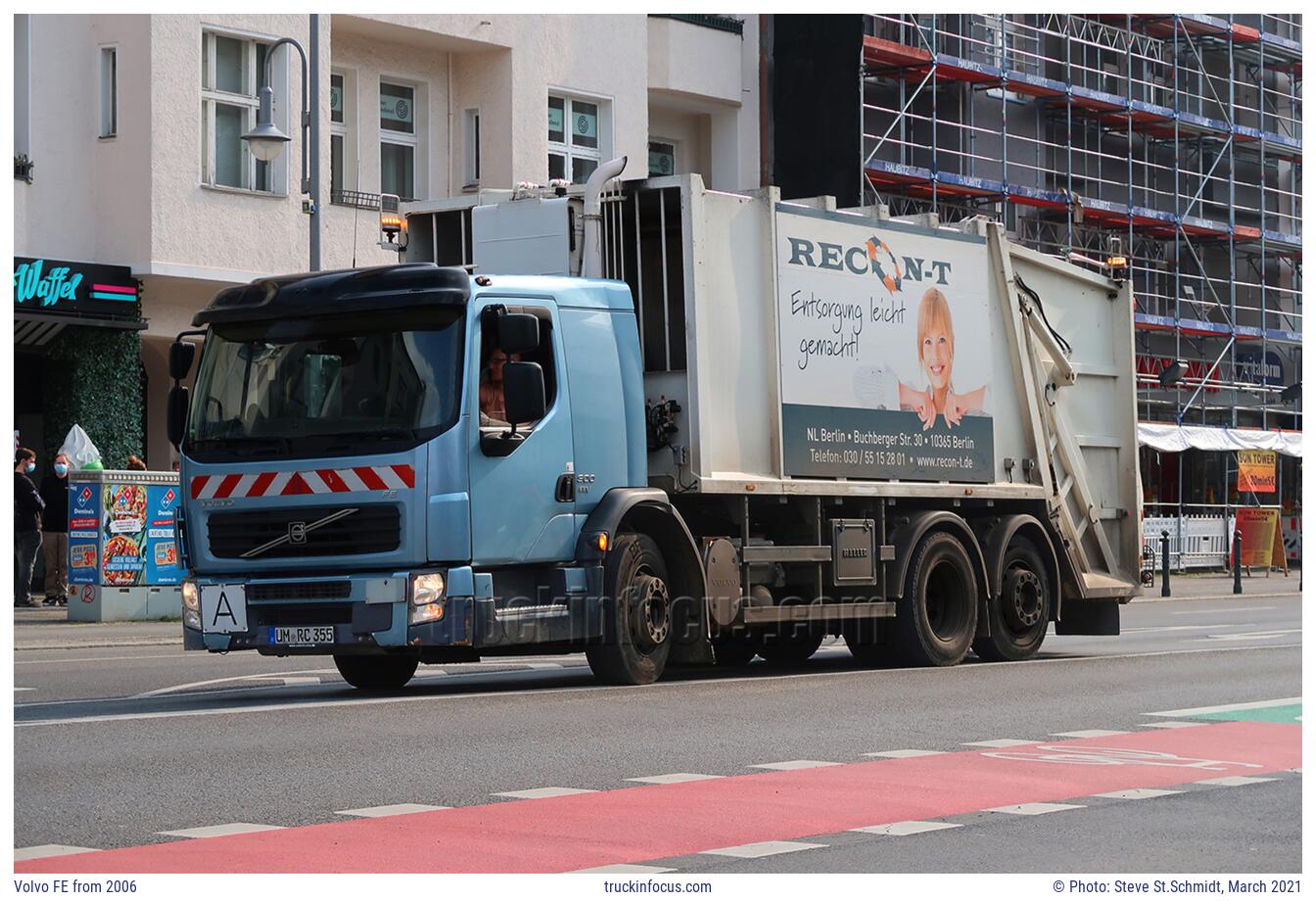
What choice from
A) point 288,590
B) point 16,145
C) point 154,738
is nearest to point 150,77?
point 16,145

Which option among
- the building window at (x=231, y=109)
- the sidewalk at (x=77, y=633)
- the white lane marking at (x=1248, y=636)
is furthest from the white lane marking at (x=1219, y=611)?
the building window at (x=231, y=109)

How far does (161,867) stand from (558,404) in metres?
7.21

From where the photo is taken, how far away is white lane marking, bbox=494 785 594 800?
952cm

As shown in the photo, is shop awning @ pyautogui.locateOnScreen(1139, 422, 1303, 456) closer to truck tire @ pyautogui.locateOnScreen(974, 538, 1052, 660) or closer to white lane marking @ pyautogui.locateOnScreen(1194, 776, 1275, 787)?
truck tire @ pyautogui.locateOnScreen(974, 538, 1052, 660)

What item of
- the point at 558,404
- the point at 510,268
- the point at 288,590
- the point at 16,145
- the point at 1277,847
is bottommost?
the point at 1277,847

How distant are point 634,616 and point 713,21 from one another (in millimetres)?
24631

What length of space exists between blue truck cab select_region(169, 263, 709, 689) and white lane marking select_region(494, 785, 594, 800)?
154 inches

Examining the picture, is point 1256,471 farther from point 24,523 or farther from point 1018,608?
point 1018,608

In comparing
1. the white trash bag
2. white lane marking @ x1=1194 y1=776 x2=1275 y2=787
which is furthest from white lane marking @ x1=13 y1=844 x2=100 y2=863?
A: the white trash bag

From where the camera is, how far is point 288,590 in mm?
13906

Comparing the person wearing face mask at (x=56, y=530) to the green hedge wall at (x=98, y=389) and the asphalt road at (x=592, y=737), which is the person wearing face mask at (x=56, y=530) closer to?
the green hedge wall at (x=98, y=389)

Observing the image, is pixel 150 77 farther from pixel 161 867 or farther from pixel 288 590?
pixel 161 867

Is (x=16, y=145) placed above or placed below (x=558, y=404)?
above

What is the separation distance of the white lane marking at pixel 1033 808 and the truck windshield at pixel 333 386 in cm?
558
